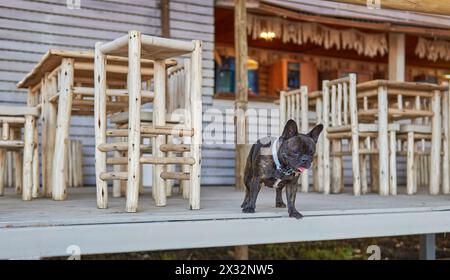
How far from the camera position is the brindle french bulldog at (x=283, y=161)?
328 cm

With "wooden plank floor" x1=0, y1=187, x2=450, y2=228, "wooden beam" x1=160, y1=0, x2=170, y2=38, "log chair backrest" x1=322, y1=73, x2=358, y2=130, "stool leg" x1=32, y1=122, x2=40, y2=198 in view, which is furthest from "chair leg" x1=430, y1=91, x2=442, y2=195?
"wooden beam" x1=160, y1=0, x2=170, y2=38

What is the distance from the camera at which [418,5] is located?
4.75 m

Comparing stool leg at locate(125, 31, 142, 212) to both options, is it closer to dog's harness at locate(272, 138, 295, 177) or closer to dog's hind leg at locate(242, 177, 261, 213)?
dog's hind leg at locate(242, 177, 261, 213)

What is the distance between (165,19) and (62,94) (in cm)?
419

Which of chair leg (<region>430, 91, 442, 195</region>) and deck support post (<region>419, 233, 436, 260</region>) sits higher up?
chair leg (<region>430, 91, 442, 195</region>)

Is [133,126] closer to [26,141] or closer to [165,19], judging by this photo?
[26,141]

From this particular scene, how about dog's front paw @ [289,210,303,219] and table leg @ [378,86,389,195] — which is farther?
table leg @ [378,86,389,195]

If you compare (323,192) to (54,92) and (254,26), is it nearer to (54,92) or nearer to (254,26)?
(54,92)

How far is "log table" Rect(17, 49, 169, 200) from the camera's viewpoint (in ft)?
14.0

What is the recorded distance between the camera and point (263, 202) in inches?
180

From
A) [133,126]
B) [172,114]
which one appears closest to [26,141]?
[172,114]

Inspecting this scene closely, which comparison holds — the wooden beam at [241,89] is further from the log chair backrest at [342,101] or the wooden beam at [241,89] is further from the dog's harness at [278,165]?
the dog's harness at [278,165]

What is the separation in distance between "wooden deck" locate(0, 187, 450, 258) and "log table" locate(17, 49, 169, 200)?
37 cm
